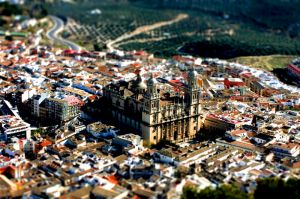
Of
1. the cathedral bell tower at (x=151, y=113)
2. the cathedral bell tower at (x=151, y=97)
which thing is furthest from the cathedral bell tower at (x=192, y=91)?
the cathedral bell tower at (x=151, y=97)

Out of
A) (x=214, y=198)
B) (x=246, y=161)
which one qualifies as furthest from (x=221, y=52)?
(x=214, y=198)

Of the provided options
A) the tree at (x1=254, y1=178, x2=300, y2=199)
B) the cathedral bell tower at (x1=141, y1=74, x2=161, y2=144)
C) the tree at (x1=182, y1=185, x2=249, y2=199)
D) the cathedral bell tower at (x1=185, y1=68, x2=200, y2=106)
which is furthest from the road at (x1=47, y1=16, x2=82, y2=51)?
the tree at (x1=254, y1=178, x2=300, y2=199)

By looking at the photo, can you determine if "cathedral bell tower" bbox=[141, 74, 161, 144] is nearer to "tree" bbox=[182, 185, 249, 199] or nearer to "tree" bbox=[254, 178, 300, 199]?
"tree" bbox=[182, 185, 249, 199]

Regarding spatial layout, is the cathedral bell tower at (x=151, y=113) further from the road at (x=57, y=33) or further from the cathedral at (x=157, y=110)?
the road at (x=57, y=33)

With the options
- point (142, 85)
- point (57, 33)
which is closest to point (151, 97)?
point (142, 85)

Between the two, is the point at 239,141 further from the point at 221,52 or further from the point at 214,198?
the point at 221,52
